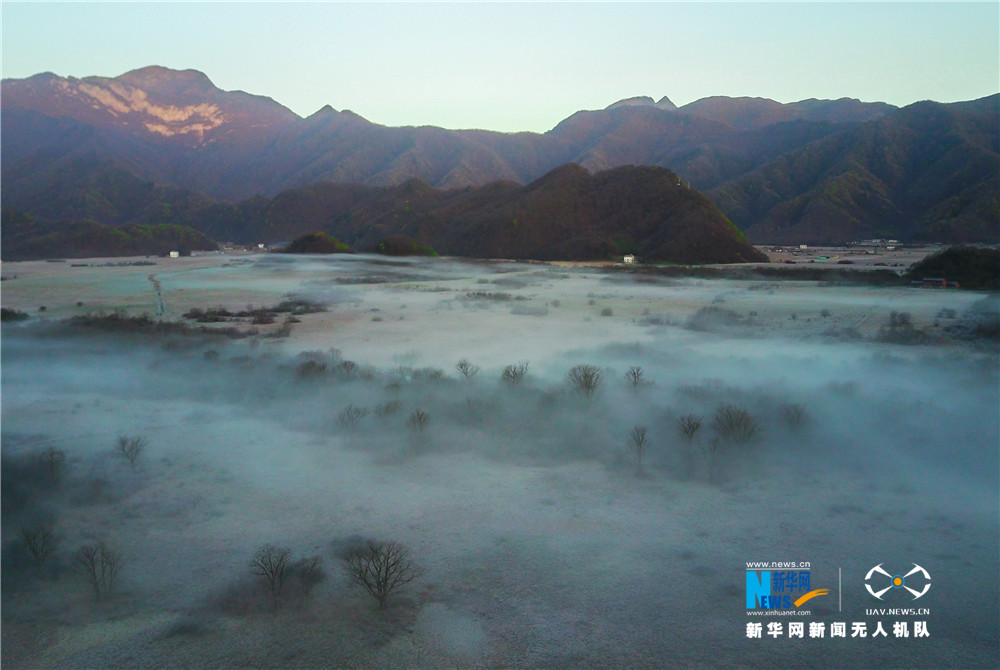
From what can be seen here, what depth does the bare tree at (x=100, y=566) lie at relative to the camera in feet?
19.8

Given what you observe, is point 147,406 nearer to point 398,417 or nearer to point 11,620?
point 398,417

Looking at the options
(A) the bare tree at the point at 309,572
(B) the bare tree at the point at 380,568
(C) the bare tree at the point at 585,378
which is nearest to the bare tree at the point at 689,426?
(C) the bare tree at the point at 585,378

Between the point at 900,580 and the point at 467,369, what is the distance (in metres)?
9.57

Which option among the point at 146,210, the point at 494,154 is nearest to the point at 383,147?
the point at 494,154

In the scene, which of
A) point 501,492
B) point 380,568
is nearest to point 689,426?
point 501,492

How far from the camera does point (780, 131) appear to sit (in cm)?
16400

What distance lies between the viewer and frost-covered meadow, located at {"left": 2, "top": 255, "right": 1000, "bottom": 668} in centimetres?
545

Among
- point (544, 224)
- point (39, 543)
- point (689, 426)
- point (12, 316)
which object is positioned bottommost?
point (39, 543)

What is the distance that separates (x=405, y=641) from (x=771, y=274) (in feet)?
136

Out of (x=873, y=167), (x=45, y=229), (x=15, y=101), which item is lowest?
(x=45, y=229)

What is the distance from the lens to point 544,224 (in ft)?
251

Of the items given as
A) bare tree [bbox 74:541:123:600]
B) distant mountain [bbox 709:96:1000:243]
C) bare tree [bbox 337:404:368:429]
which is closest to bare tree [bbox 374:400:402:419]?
bare tree [bbox 337:404:368:429]

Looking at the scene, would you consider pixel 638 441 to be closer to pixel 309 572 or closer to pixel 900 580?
pixel 900 580

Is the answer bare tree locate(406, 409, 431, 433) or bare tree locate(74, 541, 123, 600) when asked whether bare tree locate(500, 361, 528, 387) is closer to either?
bare tree locate(406, 409, 431, 433)
